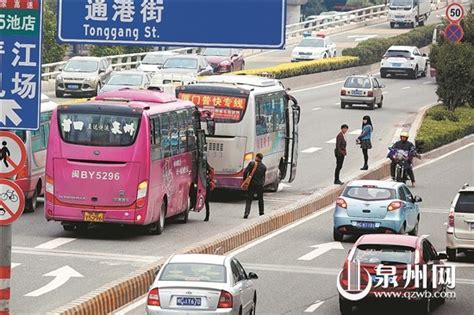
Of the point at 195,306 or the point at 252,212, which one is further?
the point at 252,212

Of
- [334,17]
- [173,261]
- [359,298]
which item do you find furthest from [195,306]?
[334,17]

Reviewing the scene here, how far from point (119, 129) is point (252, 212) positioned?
693 centimetres

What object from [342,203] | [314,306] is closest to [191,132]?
[342,203]

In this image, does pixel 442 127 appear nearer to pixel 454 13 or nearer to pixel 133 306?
pixel 454 13

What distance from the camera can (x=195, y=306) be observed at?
65.4 feet

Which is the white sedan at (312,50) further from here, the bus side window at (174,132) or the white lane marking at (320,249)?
the white lane marking at (320,249)

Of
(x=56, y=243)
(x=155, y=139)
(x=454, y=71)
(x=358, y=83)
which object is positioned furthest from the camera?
(x=358, y=83)

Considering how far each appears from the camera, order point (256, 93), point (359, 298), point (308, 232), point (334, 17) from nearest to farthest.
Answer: point (359, 298) → point (308, 232) → point (256, 93) → point (334, 17)

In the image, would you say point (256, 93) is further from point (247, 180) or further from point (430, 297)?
point (430, 297)

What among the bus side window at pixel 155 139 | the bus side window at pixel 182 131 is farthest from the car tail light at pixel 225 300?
the bus side window at pixel 182 131

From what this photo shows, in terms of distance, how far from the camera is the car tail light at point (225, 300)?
20.0 meters

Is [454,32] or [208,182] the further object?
[454,32]

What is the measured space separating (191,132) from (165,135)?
2400 millimetres

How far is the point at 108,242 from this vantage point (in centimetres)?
3047
